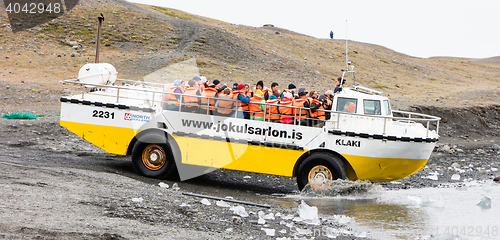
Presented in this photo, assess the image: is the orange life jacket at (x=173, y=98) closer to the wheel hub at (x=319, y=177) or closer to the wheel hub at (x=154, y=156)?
the wheel hub at (x=154, y=156)

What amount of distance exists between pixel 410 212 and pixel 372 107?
2.03m

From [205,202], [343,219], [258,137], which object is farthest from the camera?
[258,137]

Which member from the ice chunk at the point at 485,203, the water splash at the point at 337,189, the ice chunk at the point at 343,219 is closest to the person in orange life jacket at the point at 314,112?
the water splash at the point at 337,189

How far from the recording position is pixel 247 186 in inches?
367

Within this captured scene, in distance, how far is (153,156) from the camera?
8695 mm

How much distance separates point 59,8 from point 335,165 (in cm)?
3137

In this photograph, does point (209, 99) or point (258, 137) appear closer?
point (258, 137)

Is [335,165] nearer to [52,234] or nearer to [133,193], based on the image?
[133,193]

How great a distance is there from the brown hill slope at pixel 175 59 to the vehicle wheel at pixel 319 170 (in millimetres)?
12796

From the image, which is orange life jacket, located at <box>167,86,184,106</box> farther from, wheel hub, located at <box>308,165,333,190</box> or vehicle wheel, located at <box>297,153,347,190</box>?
wheel hub, located at <box>308,165,333,190</box>

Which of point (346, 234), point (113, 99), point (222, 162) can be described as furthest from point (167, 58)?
point (346, 234)

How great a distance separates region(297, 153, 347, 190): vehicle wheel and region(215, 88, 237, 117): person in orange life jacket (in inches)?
67.6

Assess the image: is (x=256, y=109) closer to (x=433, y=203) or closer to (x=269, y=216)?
(x=269, y=216)

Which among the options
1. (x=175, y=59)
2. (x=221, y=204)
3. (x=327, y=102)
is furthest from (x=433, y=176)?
(x=175, y=59)
